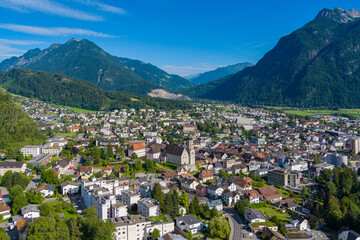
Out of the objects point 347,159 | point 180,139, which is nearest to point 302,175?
point 347,159

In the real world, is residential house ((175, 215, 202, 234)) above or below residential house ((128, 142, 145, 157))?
below

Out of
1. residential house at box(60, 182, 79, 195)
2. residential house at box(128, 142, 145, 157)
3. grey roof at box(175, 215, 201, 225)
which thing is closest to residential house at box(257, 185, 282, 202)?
grey roof at box(175, 215, 201, 225)

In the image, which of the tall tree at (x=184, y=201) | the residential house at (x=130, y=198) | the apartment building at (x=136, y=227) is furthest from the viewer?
the tall tree at (x=184, y=201)

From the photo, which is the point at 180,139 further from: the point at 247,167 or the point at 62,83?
the point at 62,83

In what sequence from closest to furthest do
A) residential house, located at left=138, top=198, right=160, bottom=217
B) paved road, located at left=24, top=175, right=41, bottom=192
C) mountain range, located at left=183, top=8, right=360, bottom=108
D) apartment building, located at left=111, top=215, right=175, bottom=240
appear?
1. apartment building, located at left=111, top=215, right=175, bottom=240
2. residential house, located at left=138, top=198, right=160, bottom=217
3. paved road, located at left=24, top=175, right=41, bottom=192
4. mountain range, located at left=183, top=8, right=360, bottom=108

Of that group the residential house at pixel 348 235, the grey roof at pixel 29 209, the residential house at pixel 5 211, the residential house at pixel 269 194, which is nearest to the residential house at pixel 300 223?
the residential house at pixel 348 235

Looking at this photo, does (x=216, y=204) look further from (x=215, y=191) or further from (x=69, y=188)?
(x=69, y=188)

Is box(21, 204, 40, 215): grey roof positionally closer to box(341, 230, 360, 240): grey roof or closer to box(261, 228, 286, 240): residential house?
box(261, 228, 286, 240): residential house

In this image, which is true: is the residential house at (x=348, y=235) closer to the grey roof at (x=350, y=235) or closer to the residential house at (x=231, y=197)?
the grey roof at (x=350, y=235)
